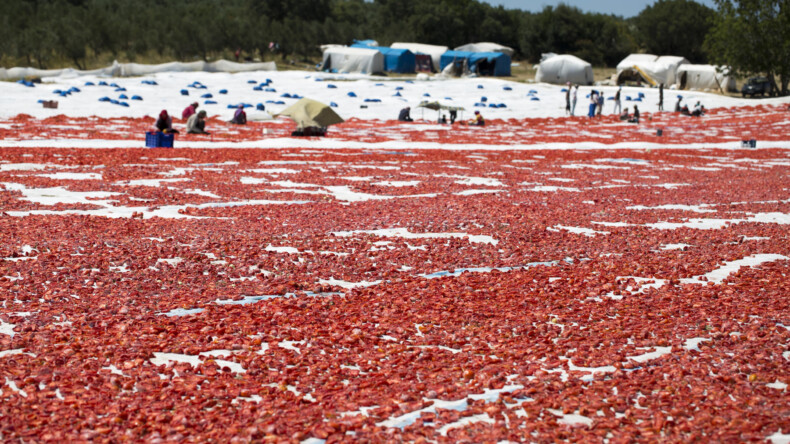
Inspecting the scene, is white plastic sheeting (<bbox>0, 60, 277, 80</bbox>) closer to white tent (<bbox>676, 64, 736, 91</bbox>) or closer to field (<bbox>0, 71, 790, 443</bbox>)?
field (<bbox>0, 71, 790, 443</bbox>)

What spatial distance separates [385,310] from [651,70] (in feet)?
213

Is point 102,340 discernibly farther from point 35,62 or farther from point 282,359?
point 35,62

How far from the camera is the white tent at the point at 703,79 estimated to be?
64.8m

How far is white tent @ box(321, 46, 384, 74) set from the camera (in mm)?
65312

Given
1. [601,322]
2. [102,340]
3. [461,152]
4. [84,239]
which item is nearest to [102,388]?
[102,340]

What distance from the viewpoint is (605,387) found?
552 cm

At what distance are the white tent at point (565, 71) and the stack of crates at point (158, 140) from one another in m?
46.5

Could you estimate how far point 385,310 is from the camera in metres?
7.48

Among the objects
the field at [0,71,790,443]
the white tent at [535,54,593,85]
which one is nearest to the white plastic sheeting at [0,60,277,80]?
the white tent at [535,54,593,85]

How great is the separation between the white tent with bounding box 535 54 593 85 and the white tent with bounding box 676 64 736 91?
762cm

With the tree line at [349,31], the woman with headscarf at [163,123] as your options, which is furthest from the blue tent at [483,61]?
the woman with headscarf at [163,123]

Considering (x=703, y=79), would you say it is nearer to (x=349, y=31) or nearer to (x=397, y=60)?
(x=397, y=60)

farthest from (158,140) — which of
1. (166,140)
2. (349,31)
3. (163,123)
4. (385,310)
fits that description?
(349,31)

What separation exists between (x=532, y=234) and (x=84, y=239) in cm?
632
